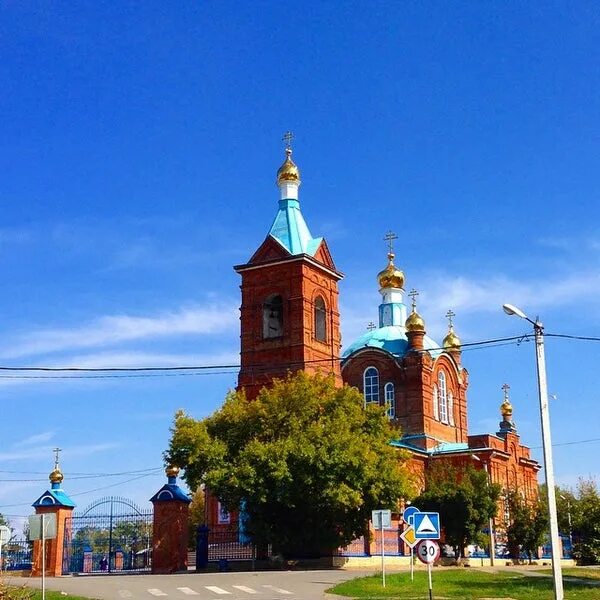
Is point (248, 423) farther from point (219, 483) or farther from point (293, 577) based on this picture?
point (293, 577)

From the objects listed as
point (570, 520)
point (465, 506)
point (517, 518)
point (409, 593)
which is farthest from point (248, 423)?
point (570, 520)

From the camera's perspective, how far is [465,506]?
127 ft

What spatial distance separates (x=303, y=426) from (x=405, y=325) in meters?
17.7

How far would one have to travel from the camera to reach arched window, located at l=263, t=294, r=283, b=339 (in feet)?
145

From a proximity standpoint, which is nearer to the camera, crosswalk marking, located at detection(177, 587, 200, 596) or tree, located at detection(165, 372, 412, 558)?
crosswalk marking, located at detection(177, 587, 200, 596)

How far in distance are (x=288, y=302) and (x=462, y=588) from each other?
20.7 meters

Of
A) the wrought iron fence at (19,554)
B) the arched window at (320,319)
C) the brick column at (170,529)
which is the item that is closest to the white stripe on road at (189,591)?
the brick column at (170,529)

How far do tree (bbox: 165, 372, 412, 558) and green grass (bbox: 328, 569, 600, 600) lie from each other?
426 centimetres

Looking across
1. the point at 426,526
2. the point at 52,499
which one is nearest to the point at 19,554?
the point at 52,499

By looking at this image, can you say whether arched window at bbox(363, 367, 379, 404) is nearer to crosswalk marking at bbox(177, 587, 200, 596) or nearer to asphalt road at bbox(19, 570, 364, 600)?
asphalt road at bbox(19, 570, 364, 600)

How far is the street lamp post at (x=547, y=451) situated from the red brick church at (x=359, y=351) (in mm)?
22161

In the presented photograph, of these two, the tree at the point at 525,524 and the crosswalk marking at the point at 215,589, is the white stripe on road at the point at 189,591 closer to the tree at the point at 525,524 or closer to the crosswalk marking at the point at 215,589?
the crosswalk marking at the point at 215,589

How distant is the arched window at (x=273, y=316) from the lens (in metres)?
44.3

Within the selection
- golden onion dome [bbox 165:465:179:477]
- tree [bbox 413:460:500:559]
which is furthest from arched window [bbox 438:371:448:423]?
golden onion dome [bbox 165:465:179:477]
